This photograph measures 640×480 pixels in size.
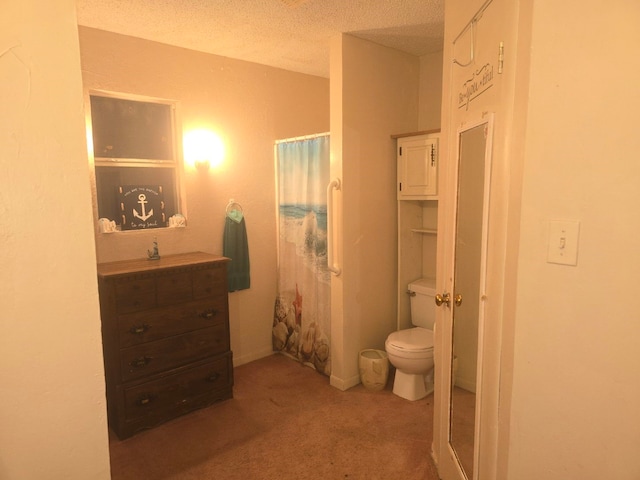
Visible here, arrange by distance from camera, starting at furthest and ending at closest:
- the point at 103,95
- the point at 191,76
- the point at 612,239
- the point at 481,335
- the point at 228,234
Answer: the point at 228,234 → the point at 191,76 → the point at 103,95 → the point at 481,335 → the point at 612,239

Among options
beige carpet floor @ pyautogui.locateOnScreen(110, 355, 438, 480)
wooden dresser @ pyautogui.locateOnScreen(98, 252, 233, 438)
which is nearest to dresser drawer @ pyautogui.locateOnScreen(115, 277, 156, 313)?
wooden dresser @ pyautogui.locateOnScreen(98, 252, 233, 438)

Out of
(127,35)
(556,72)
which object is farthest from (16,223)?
(127,35)

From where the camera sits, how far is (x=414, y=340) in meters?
2.86

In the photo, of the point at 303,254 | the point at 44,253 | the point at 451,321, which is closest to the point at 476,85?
the point at 451,321

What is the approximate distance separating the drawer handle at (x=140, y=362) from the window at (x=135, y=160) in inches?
35.3

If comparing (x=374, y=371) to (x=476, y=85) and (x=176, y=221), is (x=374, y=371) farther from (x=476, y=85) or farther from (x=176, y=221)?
(x=476, y=85)

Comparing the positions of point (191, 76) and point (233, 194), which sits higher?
point (191, 76)

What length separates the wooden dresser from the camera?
237 cm

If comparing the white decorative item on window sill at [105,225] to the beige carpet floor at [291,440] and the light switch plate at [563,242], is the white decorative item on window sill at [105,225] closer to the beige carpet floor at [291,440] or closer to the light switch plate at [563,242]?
the beige carpet floor at [291,440]

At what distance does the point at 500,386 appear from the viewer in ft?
4.36

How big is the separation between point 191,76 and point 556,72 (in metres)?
2.60

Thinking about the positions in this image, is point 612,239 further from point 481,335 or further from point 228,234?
point 228,234

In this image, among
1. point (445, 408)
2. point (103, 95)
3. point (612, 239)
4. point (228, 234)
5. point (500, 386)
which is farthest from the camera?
point (228, 234)

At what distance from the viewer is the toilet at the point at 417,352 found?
2740 mm
